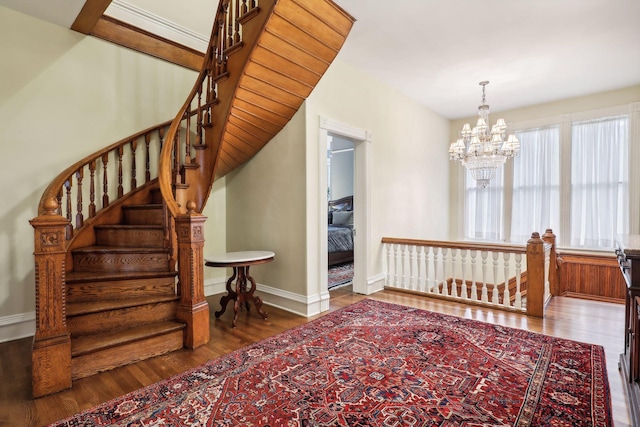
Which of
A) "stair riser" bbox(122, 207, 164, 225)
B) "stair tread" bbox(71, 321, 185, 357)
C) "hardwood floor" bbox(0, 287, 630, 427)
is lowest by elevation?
"hardwood floor" bbox(0, 287, 630, 427)

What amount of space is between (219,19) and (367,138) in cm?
218

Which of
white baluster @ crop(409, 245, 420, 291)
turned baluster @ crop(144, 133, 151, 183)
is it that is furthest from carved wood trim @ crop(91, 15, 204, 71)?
white baluster @ crop(409, 245, 420, 291)

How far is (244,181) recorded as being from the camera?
13.5 ft

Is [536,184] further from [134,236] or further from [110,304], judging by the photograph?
[110,304]

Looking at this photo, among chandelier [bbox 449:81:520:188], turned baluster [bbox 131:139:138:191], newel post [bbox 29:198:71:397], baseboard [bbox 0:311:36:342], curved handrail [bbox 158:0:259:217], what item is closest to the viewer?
newel post [bbox 29:198:71:397]

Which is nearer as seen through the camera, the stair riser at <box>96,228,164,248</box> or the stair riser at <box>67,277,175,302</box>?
the stair riser at <box>67,277,175,302</box>

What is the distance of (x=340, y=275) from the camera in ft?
17.7

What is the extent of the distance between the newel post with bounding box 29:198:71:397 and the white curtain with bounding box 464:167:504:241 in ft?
19.4

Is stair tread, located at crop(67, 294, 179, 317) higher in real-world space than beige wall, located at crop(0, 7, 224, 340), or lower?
lower

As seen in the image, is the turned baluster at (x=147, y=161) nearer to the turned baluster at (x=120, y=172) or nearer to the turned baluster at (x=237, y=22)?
the turned baluster at (x=120, y=172)

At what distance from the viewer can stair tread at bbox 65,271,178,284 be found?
8.15 feet

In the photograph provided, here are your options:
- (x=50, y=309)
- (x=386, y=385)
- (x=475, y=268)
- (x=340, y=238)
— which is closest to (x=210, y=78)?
(x=50, y=309)

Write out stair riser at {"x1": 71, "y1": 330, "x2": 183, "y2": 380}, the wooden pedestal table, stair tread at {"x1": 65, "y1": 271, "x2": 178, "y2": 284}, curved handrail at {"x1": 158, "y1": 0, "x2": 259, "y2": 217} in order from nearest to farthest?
1. stair riser at {"x1": 71, "y1": 330, "x2": 183, "y2": 380}
2. stair tread at {"x1": 65, "y1": 271, "x2": 178, "y2": 284}
3. curved handrail at {"x1": 158, "y1": 0, "x2": 259, "y2": 217}
4. the wooden pedestal table

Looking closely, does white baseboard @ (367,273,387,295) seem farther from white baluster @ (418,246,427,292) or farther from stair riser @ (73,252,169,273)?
stair riser @ (73,252,169,273)
